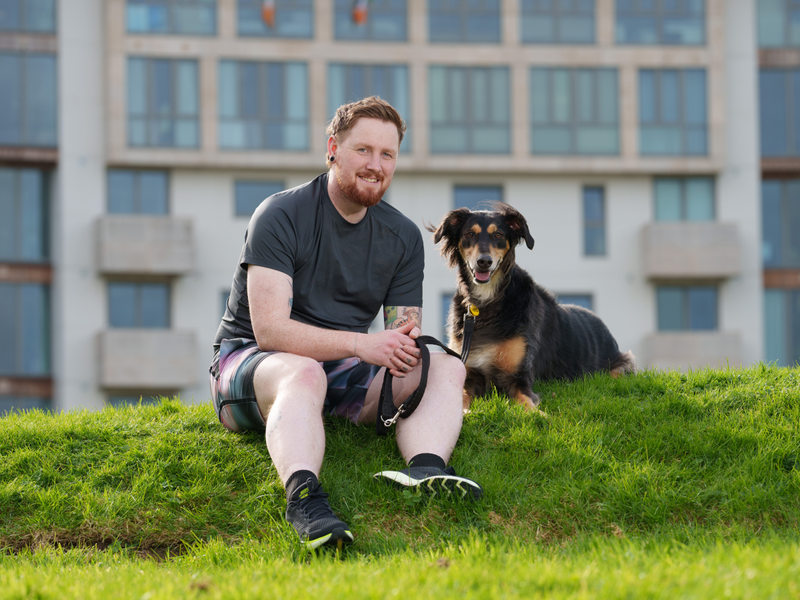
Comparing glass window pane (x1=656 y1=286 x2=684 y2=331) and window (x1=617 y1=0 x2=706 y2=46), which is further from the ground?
window (x1=617 y1=0 x2=706 y2=46)

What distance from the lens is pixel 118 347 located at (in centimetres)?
2677

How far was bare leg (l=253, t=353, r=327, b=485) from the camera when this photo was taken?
4.53 m

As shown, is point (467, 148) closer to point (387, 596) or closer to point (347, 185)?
point (347, 185)

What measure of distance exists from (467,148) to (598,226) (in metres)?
5.24

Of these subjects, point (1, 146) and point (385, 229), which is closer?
point (385, 229)

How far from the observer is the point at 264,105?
28.0 metres

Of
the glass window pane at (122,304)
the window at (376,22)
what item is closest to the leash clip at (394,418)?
the glass window pane at (122,304)

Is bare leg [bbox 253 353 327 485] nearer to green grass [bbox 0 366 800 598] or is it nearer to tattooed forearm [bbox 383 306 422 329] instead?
green grass [bbox 0 366 800 598]

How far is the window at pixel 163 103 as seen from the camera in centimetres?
2770

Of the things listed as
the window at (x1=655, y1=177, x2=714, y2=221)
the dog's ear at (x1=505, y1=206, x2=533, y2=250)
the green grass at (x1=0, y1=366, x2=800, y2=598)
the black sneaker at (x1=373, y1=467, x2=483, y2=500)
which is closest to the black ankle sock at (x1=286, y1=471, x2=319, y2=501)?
the green grass at (x1=0, y1=366, x2=800, y2=598)

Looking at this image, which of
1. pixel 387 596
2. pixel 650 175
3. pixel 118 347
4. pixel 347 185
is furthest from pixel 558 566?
pixel 650 175

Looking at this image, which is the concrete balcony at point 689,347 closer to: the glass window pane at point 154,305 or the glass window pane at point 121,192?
the glass window pane at point 154,305

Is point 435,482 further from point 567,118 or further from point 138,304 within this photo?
point 567,118

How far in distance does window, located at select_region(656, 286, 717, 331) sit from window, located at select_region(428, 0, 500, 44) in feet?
33.9
